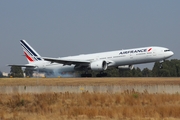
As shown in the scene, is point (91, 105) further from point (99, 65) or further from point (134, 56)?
point (99, 65)

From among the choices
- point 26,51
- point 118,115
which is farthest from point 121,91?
point 26,51

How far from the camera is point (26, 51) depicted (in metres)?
76.6

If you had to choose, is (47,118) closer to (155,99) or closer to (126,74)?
(155,99)

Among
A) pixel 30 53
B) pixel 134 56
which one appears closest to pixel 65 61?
pixel 134 56

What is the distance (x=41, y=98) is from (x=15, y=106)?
2235 millimetres

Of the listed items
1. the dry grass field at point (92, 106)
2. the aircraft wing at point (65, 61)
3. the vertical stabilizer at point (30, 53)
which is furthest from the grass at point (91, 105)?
the vertical stabilizer at point (30, 53)

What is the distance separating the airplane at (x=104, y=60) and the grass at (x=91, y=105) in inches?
1105

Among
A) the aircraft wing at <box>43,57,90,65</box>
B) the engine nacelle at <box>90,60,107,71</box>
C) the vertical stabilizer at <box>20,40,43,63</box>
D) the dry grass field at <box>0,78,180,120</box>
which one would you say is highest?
the vertical stabilizer at <box>20,40,43,63</box>

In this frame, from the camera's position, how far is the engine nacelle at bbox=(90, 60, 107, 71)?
202 feet

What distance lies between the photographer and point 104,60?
62.2 m

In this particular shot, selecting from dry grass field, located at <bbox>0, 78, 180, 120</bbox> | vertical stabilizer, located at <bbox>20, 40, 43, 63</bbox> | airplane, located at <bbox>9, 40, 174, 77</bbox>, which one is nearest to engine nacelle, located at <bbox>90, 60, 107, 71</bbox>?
airplane, located at <bbox>9, 40, 174, 77</bbox>

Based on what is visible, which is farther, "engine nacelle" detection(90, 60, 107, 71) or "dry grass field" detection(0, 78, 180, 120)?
"engine nacelle" detection(90, 60, 107, 71)

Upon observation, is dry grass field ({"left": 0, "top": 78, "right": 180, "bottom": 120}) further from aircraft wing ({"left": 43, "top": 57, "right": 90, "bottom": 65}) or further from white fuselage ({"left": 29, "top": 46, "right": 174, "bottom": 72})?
aircraft wing ({"left": 43, "top": 57, "right": 90, "bottom": 65})

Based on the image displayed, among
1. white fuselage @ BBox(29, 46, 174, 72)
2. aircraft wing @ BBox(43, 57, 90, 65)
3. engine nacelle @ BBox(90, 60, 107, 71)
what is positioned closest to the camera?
white fuselage @ BBox(29, 46, 174, 72)
